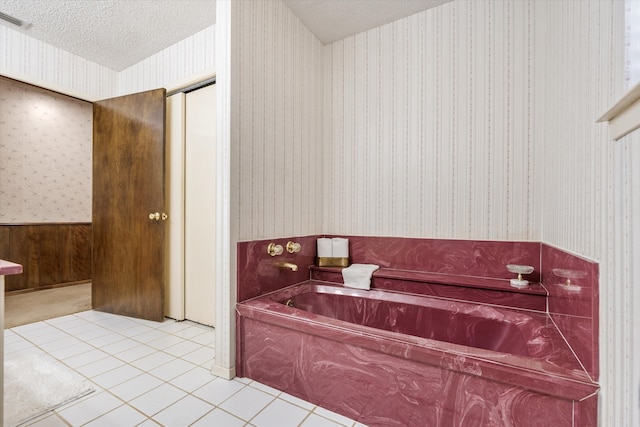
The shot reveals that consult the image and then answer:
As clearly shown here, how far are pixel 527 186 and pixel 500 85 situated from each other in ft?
2.24

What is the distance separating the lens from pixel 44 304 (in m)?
2.92

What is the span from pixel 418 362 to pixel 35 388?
6.21ft

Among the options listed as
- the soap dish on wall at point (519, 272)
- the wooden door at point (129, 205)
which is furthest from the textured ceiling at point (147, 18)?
the soap dish on wall at point (519, 272)

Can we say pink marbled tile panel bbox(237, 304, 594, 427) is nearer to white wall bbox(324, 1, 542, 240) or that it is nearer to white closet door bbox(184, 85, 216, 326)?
white closet door bbox(184, 85, 216, 326)

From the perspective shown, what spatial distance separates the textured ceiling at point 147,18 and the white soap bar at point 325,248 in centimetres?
172

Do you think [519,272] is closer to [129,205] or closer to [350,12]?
[350,12]

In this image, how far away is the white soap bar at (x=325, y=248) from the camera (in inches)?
90.4

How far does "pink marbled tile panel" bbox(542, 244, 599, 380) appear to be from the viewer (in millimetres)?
896

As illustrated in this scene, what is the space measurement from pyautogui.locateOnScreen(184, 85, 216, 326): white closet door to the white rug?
3.03 feet

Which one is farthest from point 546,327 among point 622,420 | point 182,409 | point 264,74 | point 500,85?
point 264,74

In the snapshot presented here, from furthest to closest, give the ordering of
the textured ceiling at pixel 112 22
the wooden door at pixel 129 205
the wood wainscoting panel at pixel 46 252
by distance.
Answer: the wood wainscoting panel at pixel 46 252 → the wooden door at pixel 129 205 → the textured ceiling at pixel 112 22

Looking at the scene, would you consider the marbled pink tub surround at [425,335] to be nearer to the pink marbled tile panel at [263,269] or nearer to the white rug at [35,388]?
the pink marbled tile panel at [263,269]

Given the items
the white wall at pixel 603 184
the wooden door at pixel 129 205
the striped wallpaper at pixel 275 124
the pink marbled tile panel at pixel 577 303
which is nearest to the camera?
the white wall at pixel 603 184

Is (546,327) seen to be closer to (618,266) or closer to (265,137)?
(618,266)
